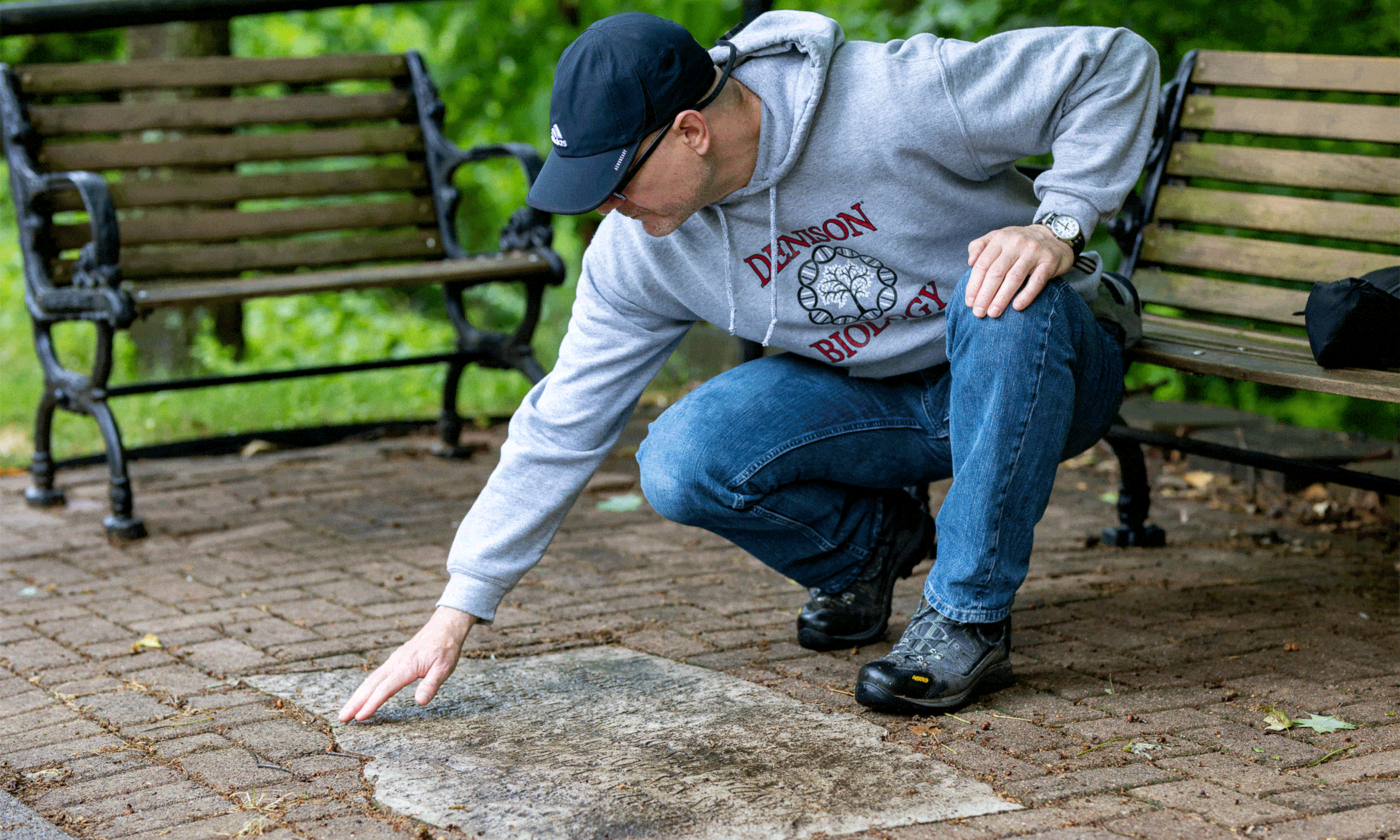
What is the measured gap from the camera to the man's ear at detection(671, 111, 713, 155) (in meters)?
2.43

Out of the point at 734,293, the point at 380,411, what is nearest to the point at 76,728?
the point at 734,293

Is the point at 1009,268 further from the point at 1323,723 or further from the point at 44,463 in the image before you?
the point at 44,463

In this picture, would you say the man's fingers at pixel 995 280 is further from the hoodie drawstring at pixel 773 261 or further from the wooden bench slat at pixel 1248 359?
the wooden bench slat at pixel 1248 359

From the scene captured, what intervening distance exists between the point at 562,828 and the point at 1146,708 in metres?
1.10

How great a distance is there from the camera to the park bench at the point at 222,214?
432 centimetres

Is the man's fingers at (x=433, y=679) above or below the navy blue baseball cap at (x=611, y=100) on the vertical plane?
below

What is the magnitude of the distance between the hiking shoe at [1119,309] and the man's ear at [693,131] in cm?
83

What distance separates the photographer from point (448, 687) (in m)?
2.76

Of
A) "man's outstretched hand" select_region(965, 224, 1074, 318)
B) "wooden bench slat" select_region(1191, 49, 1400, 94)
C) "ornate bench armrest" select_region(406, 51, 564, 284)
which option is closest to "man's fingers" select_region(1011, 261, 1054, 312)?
"man's outstretched hand" select_region(965, 224, 1074, 318)

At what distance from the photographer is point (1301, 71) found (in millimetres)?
3531

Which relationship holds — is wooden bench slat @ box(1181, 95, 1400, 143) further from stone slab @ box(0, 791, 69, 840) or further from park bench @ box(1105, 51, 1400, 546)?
stone slab @ box(0, 791, 69, 840)

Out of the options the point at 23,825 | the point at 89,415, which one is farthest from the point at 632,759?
the point at 89,415

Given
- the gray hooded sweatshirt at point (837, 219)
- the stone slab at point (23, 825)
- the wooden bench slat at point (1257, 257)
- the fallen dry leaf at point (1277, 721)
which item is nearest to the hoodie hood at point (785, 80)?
the gray hooded sweatshirt at point (837, 219)

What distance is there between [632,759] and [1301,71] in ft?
7.94
